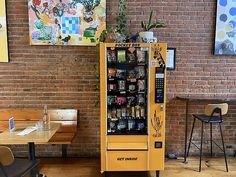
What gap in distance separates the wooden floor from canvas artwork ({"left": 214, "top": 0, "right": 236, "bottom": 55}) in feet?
5.78

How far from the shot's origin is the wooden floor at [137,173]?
10.8 ft

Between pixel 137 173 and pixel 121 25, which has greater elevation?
pixel 121 25

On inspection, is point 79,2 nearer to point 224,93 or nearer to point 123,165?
point 123,165

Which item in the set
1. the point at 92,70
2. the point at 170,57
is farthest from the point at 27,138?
the point at 170,57

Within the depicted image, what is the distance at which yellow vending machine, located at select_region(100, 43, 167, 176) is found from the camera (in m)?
2.98

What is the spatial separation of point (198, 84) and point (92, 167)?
2.13 meters

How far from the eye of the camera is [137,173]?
11.0 ft

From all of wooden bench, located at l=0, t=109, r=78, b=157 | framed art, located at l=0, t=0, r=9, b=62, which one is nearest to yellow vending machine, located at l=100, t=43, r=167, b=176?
wooden bench, located at l=0, t=109, r=78, b=157

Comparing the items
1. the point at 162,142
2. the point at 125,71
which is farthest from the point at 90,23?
the point at 162,142

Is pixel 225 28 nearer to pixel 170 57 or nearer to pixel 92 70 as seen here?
pixel 170 57

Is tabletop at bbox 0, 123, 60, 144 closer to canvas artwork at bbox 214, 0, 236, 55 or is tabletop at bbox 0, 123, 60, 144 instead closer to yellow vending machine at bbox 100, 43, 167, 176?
yellow vending machine at bbox 100, 43, 167, 176

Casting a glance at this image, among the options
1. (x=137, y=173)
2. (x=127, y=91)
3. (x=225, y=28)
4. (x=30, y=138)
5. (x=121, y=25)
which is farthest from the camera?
(x=225, y=28)

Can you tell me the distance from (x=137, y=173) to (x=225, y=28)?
8.55 feet

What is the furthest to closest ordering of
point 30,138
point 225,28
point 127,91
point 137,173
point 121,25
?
point 225,28 → point 121,25 → point 137,173 → point 127,91 → point 30,138
